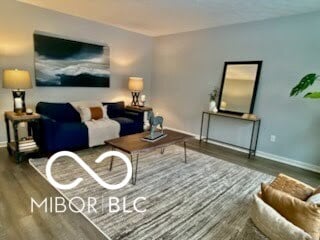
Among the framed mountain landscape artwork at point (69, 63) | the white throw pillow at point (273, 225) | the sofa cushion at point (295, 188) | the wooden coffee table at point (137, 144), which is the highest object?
the framed mountain landscape artwork at point (69, 63)

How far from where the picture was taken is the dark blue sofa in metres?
3.33

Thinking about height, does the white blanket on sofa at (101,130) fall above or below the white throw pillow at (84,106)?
below

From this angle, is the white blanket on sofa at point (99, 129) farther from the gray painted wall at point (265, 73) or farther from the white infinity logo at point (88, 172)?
the gray painted wall at point (265, 73)

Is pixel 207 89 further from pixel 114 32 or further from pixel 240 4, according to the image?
pixel 114 32

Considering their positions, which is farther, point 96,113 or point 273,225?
point 96,113

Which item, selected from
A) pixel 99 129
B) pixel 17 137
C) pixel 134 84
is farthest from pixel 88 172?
pixel 134 84

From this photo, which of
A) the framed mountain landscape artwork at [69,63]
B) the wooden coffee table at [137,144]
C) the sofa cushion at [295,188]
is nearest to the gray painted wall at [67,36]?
the framed mountain landscape artwork at [69,63]

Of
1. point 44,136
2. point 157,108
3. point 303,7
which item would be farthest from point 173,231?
point 157,108

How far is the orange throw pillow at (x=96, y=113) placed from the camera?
4.08 m

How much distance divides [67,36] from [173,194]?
3.61m

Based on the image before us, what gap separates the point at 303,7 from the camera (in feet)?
10.2

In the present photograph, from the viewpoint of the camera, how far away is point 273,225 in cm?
102

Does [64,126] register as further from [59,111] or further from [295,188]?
[295,188]

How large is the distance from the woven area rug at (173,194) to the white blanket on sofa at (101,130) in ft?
0.76
